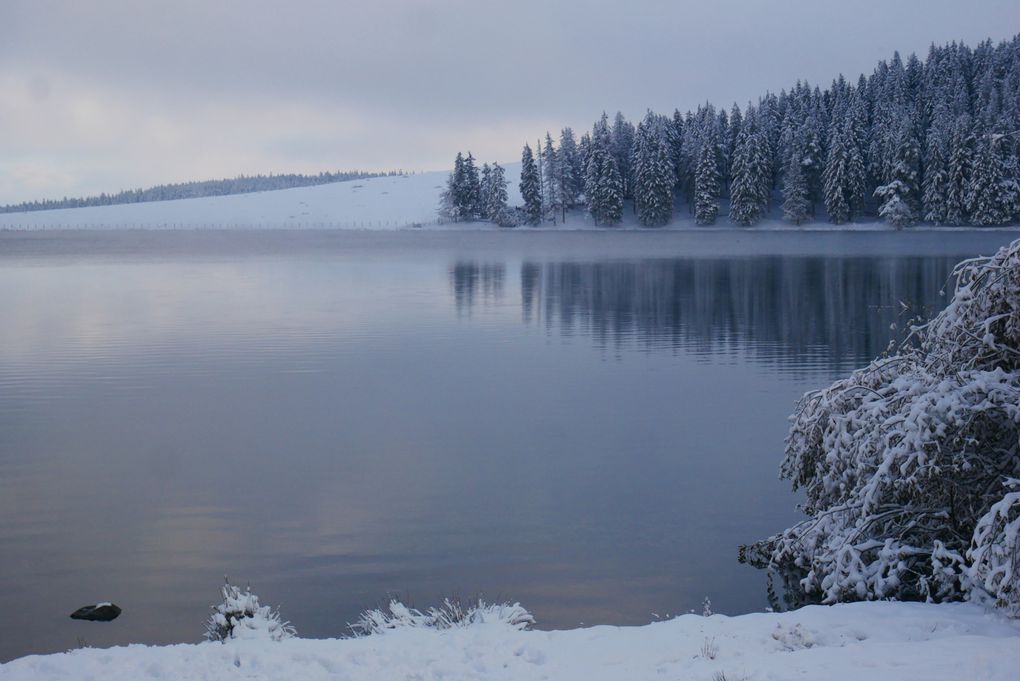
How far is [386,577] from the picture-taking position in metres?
11.5

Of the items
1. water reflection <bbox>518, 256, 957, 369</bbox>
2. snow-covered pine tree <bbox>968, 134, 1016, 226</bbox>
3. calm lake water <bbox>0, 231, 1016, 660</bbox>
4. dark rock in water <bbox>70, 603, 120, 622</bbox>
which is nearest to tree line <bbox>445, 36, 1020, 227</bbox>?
snow-covered pine tree <bbox>968, 134, 1016, 226</bbox>

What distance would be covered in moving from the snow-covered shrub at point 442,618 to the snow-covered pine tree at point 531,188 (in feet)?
403

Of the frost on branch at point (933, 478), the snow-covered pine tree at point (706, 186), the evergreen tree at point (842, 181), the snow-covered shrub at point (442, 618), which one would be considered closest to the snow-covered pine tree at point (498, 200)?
the snow-covered pine tree at point (706, 186)

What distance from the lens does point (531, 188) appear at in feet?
429

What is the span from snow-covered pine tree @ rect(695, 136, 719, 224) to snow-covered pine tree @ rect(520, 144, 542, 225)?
22.6m

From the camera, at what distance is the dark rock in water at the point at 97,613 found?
10.6 meters

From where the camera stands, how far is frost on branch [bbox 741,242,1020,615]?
10.1 m

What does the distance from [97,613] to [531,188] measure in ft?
402

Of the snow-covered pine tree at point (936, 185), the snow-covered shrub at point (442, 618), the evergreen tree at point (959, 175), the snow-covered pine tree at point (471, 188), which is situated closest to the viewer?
the snow-covered shrub at point (442, 618)

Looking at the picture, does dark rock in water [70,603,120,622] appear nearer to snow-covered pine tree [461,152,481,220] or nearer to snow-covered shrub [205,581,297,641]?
snow-covered shrub [205,581,297,641]

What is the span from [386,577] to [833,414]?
5.48 m

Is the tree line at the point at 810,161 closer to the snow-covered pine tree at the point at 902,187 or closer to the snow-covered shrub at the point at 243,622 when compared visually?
the snow-covered pine tree at the point at 902,187

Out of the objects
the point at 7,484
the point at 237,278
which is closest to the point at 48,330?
the point at 7,484

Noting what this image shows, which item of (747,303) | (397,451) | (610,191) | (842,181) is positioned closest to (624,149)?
(610,191)
